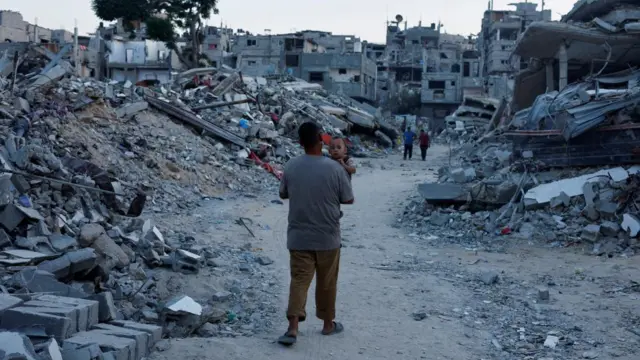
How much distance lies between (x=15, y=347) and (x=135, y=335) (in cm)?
102

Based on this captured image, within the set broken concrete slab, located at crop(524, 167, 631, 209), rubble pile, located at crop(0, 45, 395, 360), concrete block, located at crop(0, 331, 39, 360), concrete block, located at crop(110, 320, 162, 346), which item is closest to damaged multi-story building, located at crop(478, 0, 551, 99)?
rubble pile, located at crop(0, 45, 395, 360)

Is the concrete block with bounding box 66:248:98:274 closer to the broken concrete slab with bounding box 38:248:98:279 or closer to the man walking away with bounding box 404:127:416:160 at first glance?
the broken concrete slab with bounding box 38:248:98:279

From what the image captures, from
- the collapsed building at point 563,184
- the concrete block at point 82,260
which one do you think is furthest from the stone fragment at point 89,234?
the collapsed building at point 563,184

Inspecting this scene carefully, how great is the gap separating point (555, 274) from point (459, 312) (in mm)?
2265

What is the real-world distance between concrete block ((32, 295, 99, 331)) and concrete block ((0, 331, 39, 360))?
2.17 feet

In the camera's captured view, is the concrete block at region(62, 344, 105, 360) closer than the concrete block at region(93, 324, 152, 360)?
Yes

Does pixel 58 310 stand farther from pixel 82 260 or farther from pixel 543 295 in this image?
pixel 543 295

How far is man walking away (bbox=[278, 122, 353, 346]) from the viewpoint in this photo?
505 cm

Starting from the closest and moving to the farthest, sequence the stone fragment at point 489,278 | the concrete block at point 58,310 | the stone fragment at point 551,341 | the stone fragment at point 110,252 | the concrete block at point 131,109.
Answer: the concrete block at point 58,310
the stone fragment at point 551,341
the stone fragment at point 110,252
the stone fragment at point 489,278
the concrete block at point 131,109

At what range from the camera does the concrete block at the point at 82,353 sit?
152 inches

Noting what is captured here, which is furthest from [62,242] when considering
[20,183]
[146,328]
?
[146,328]

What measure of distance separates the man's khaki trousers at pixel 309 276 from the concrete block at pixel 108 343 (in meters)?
1.20

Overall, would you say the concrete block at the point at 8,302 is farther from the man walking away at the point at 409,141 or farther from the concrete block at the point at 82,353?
the man walking away at the point at 409,141

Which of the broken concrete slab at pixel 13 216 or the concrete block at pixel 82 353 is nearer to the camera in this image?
the concrete block at pixel 82 353
